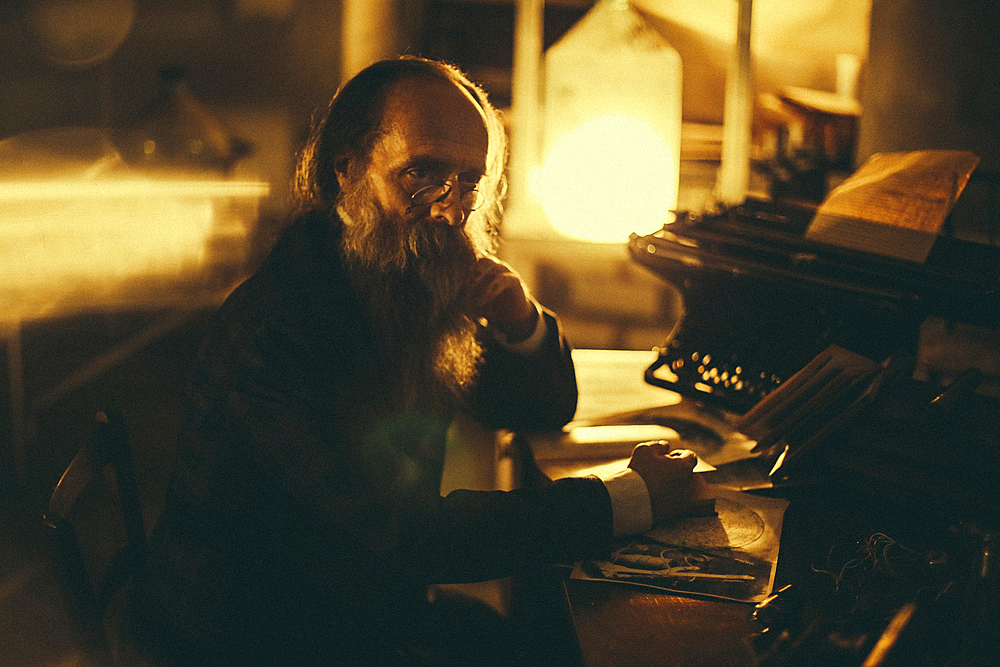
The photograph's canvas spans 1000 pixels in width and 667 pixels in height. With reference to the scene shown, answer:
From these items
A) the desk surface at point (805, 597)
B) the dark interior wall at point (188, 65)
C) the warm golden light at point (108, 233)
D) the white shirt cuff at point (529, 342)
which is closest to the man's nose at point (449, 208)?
the white shirt cuff at point (529, 342)

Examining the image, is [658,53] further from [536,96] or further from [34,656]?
[34,656]

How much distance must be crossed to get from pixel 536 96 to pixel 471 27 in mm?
722

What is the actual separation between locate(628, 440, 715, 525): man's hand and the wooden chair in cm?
90

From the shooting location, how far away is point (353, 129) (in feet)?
4.91

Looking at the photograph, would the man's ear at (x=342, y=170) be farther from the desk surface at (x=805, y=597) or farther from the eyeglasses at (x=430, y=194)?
the desk surface at (x=805, y=597)

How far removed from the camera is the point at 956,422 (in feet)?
3.98

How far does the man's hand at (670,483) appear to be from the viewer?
1176 mm

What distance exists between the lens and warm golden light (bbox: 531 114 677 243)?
390 centimetres

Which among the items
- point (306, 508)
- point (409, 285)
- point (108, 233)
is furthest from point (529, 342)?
point (108, 233)

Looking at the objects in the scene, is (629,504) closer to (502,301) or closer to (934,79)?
(502,301)

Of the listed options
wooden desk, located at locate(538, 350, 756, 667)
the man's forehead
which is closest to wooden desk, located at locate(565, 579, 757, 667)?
wooden desk, located at locate(538, 350, 756, 667)

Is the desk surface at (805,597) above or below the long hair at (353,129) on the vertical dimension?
below

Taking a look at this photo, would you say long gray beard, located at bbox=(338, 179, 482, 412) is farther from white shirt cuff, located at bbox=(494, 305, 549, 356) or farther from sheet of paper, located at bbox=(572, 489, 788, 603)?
sheet of paper, located at bbox=(572, 489, 788, 603)

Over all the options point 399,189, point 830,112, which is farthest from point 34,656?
point 830,112
